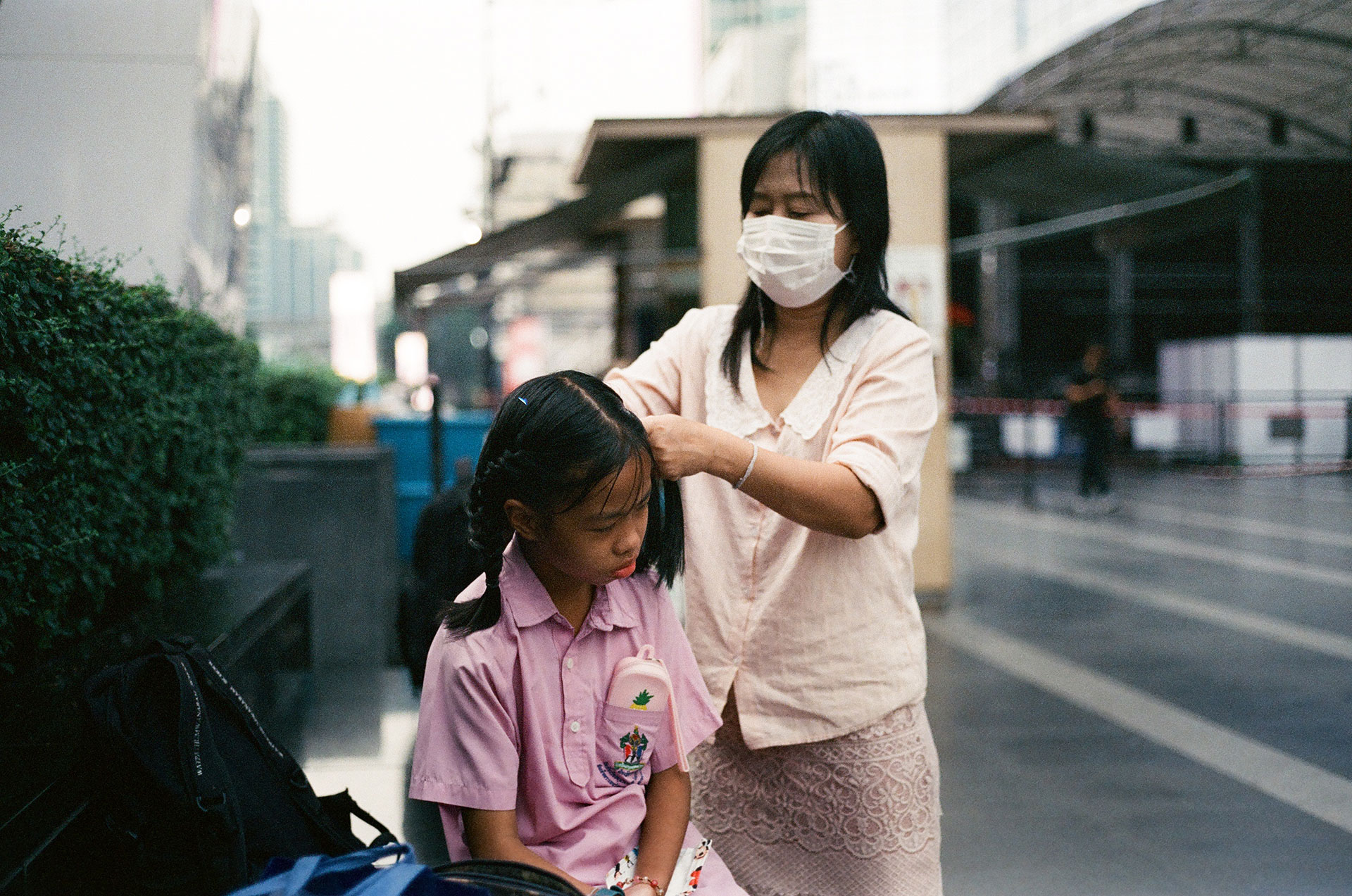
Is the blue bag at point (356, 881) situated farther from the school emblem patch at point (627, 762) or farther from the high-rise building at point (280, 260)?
the high-rise building at point (280, 260)

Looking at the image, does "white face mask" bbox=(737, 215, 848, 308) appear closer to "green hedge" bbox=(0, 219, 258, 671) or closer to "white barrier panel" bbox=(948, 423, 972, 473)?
"green hedge" bbox=(0, 219, 258, 671)

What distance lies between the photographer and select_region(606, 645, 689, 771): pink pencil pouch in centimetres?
160

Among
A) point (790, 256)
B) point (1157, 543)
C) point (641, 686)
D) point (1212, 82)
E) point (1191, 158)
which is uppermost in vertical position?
point (1212, 82)

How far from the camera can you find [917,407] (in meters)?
1.75

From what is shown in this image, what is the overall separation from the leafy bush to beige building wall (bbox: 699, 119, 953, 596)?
345 cm

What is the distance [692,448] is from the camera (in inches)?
61.3

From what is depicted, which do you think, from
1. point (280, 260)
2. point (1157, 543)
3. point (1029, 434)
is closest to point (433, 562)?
point (280, 260)

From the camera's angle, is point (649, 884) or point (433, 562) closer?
point (649, 884)

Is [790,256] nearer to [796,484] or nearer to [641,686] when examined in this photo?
[796,484]

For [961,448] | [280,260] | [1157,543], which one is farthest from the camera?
[961,448]

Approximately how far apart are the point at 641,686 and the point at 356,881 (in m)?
0.52

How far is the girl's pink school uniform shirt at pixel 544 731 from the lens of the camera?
150 centimetres

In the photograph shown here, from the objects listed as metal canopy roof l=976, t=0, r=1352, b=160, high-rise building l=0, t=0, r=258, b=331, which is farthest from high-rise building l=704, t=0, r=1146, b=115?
high-rise building l=0, t=0, r=258, b=331

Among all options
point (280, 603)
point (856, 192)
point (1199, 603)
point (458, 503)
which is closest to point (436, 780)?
point (856, 192)
